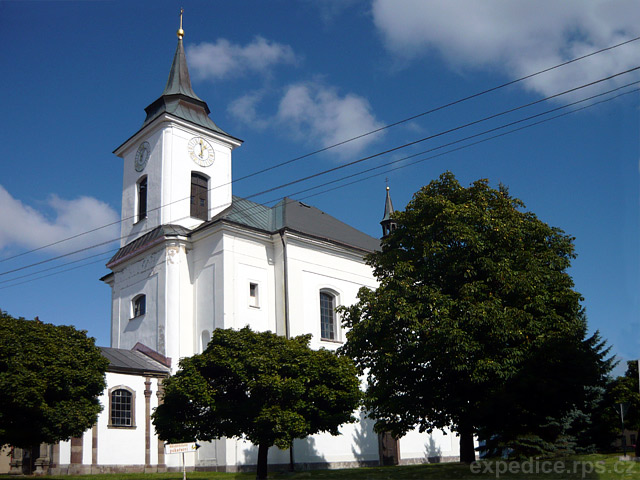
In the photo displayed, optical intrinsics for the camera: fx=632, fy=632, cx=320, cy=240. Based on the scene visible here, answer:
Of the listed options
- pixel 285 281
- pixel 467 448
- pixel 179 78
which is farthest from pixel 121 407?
pixel 179 78

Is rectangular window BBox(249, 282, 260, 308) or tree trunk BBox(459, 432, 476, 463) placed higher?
rectangular window BBox(249, 282, 260, 308)

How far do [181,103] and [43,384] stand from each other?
68.7 ft

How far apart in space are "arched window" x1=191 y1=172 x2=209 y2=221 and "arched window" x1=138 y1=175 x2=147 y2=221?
2.74m

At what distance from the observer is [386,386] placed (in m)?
19.5

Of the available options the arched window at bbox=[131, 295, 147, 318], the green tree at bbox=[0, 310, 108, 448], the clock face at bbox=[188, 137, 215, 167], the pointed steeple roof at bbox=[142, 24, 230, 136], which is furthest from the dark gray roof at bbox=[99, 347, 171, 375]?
the pointed steeple roof at bbox=[142, 24, 230, 136]

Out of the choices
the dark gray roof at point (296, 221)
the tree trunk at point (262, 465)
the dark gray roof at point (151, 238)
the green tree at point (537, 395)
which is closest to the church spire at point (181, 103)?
the dark gray roof at point (296, 221)

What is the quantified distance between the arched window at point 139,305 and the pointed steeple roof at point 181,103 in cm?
947

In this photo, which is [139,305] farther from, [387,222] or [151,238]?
[387,222]

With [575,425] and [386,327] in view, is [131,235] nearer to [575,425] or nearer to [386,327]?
[386,327]

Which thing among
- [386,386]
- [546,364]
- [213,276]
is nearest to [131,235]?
[213,276]

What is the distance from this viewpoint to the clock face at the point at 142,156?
3403 centimetres

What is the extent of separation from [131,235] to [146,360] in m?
8.08

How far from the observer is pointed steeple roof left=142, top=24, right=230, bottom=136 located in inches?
1342

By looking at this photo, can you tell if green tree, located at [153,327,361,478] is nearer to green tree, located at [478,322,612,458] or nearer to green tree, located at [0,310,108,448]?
green tree, located at [0,310,108,448]
